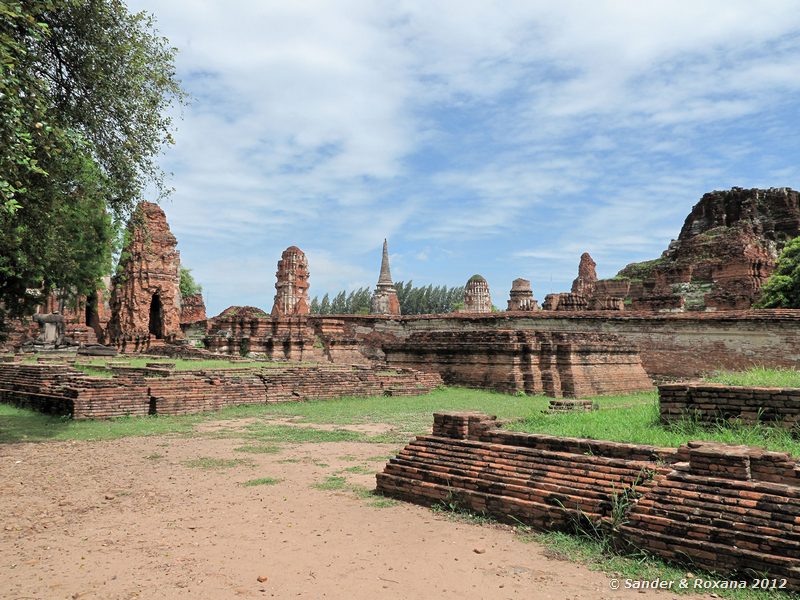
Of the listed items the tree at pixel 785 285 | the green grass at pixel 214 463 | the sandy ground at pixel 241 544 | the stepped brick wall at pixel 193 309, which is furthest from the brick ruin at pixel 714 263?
the stepped brick wall at pixel 193 309

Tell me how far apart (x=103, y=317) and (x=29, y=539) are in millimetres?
34288

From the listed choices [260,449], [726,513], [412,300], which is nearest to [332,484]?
[260,449]

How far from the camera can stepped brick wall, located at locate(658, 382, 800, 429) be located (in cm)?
561

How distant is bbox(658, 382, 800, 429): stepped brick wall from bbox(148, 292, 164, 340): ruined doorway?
1068 inches

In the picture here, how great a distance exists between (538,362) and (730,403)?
9335 millimetres

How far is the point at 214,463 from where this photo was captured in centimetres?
723

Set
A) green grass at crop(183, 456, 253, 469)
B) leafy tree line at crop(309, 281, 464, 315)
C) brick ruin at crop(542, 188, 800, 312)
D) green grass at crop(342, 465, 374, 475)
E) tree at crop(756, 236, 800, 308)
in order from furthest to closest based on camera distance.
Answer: leafy tree line at crop(309, 281, 464, 315), brick ruin at crop(542, 188, 800, 312), tree at crop(756, 236, 800, 308), green grass at crop(183, 456, 253, 469), green grass at crop(342, 465, 374, 475)

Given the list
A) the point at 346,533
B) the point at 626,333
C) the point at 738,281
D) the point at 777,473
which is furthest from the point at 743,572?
the point at 738,281

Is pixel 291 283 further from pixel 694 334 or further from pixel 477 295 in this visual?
pixel 694 334

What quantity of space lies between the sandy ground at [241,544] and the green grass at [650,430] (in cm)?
156

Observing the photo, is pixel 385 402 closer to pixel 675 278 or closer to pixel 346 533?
pixel 346 533

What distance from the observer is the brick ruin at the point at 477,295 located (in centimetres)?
3844

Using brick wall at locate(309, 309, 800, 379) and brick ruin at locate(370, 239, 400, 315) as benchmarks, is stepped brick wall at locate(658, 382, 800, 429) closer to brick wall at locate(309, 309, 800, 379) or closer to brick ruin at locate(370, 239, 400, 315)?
brick wall at locate(309, 309, 800, 379)

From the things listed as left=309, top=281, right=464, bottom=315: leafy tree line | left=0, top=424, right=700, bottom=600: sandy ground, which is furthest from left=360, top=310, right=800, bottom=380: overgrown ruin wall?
left=309, top=281, right=464, bottom=315: leafy tree line
